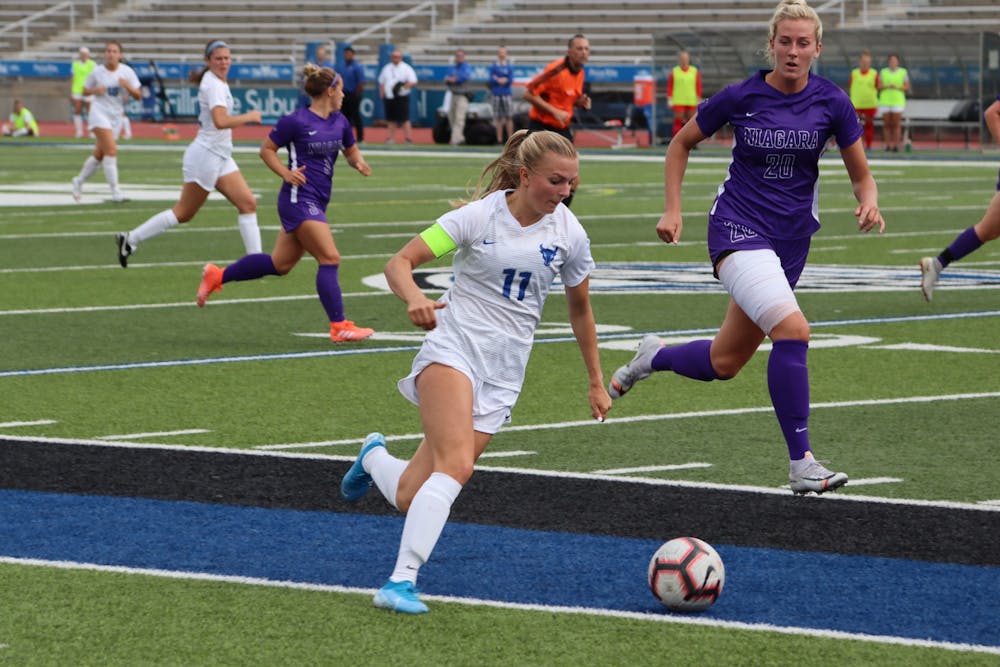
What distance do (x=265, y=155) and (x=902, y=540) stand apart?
23.7 ft

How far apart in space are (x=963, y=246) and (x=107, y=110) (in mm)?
15310

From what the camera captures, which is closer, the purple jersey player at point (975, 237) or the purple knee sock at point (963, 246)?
the purple jersey player at point (975, 237)

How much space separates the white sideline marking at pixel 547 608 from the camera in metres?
5.66

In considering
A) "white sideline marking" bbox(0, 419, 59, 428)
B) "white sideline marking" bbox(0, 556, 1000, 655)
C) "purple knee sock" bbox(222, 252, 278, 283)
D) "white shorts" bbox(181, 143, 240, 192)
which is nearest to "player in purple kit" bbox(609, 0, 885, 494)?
"white sideline marking" bbox(0, 556, 1000, 655)

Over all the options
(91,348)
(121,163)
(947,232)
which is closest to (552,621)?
(91,348)

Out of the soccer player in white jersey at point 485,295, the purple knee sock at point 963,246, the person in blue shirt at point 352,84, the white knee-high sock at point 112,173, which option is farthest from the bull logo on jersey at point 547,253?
the person in blue shirt at point 352,84

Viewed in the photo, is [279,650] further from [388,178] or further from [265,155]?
[388,178]

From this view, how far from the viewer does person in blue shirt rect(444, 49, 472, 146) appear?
44438 mm

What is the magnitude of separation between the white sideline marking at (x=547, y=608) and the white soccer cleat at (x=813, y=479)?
4.90ft

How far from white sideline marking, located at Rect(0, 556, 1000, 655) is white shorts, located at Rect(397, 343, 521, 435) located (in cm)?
57

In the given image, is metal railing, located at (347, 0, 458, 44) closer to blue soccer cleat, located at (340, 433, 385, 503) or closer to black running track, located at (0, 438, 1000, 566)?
black running track, located at (0, 438, 1000, 566)

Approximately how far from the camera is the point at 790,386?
25.4 ft

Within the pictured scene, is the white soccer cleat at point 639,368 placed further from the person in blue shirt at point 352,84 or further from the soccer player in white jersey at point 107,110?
the person in blue shirt at point 352,84

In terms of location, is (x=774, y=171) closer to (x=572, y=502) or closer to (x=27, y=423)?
(x=572, y=502)
